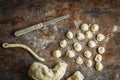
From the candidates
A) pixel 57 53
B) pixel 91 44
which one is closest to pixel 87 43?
pixel 91 44

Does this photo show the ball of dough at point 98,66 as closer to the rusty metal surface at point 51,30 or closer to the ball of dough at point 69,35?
the rusty metal surface at point 51,30

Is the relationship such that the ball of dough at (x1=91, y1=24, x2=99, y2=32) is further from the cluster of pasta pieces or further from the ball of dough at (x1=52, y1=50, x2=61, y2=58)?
the ball of dough at (x1=52, y1=50, x2=61, y2=58)

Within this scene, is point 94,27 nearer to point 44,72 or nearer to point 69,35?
point 69,35

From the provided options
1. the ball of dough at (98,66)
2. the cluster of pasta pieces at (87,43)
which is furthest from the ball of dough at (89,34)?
the ball of dough at (98,66)

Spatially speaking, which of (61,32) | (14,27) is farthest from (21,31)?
(61,32)

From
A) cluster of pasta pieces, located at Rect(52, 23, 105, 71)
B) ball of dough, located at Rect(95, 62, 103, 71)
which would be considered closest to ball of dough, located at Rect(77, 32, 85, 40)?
cluster of pasta pieces, located at Rect(52, 23, 105, 71)

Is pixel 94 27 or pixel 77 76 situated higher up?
pixel 94 27

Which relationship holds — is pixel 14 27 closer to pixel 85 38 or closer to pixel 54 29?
pixel 54 29

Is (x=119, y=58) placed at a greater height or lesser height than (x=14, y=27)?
lesser
